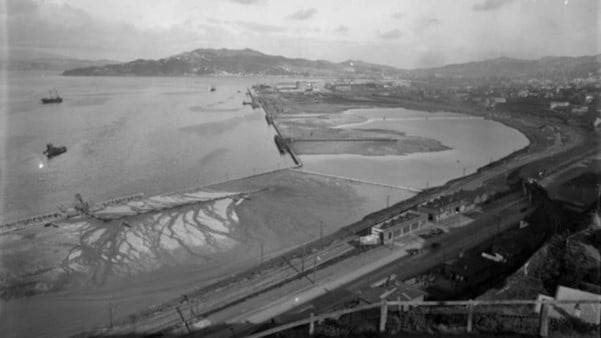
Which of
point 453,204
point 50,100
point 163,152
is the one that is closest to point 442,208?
point 453,204

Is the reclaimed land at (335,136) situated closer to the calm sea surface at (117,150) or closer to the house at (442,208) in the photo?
the calm sea surface at (117,150)

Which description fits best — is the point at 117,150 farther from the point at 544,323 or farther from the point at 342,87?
the point at 342,87

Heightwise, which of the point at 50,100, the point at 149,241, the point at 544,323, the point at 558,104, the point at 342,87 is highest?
the point at 342,87

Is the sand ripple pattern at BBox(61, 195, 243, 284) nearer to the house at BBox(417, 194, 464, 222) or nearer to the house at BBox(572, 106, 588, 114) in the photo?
the house at BBox(417, 194, 464, 222)

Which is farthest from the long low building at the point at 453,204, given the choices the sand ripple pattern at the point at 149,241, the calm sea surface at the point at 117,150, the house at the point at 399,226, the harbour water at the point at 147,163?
the calm sea surface at the point at 117,150

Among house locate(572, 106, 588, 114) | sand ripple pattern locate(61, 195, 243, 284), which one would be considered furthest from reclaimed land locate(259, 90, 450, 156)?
house locate(572, 106, 588, 114)
